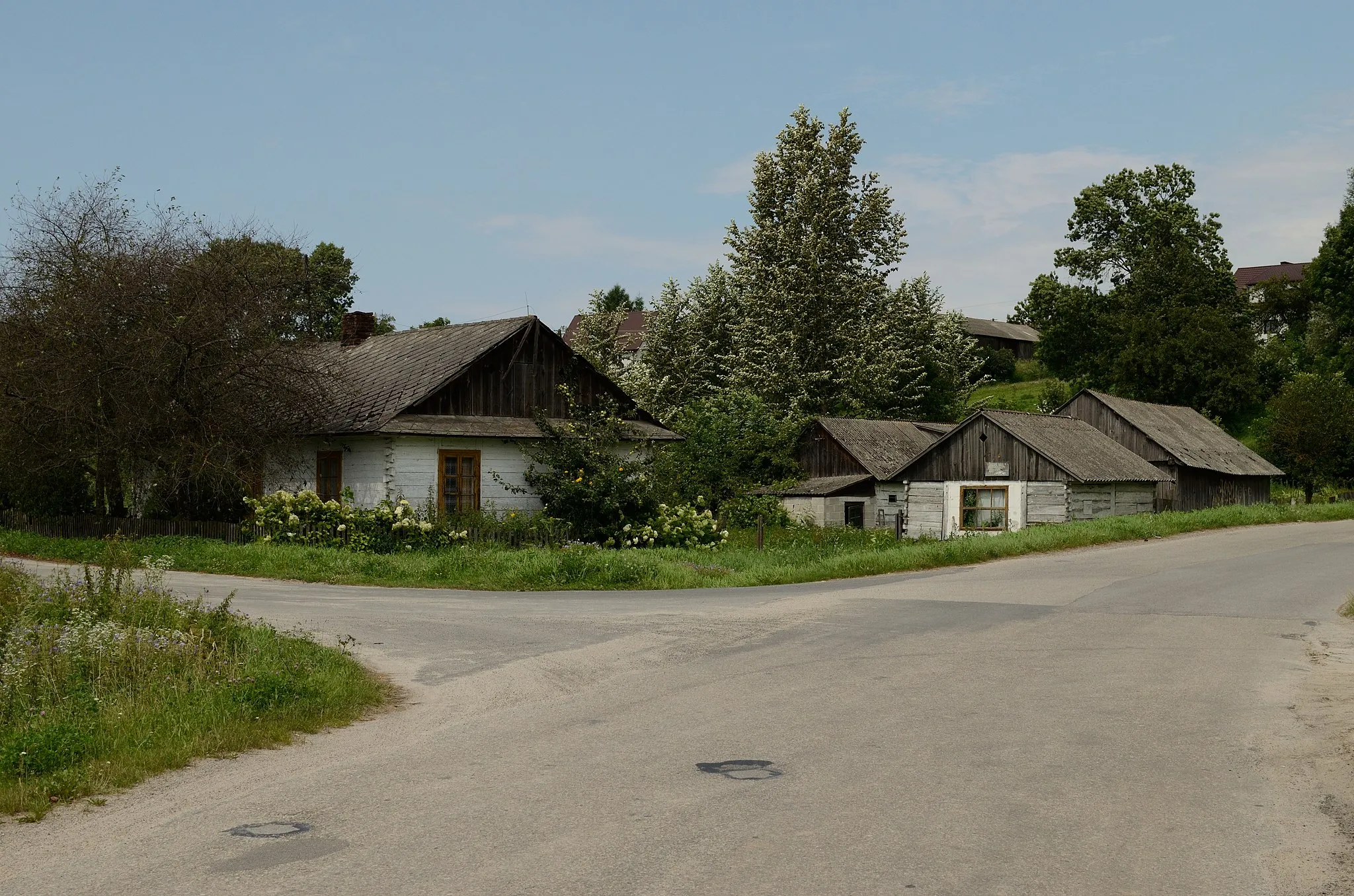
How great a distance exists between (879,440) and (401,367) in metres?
21.3

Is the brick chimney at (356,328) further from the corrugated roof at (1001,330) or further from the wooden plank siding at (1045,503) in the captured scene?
the corrugated roof at (1001,330)

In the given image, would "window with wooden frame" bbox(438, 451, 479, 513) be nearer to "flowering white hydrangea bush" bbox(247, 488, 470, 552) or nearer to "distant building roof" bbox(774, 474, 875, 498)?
"flowering white hydrangea bush" bbox(247, 488, 470, 552)

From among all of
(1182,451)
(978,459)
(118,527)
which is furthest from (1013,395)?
(118,527)

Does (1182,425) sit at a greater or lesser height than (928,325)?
lesser

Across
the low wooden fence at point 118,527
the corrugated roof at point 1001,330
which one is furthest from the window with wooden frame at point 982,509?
the corrugated roof at point 1001,330

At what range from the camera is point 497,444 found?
34.0 metres

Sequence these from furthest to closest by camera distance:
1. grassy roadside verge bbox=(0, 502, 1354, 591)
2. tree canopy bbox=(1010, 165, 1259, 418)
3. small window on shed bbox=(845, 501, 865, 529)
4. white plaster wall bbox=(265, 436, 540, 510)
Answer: tree canopy bbox=(1010, 165, 1259, 418), small window on shed bbox=(845, 501, 865, 529), white plaster wall bbox=(265, 436, 540, 510), grassy roadside verge bbox=(0, 502, 1354, 591)

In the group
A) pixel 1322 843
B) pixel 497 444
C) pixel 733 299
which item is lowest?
pixel 1322 843

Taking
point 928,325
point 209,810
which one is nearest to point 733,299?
point 928,325

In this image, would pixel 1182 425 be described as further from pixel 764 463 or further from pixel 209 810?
pixel 209 810

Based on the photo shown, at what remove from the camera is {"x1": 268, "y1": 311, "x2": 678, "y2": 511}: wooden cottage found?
1284 inches

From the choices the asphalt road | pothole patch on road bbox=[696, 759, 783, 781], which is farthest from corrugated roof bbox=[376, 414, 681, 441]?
pothole patch on road bbox=[696, 759, 783, 781]

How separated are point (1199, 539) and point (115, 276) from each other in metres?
27.3

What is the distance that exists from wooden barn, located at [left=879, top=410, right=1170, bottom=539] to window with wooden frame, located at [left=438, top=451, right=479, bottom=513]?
16024 mm
